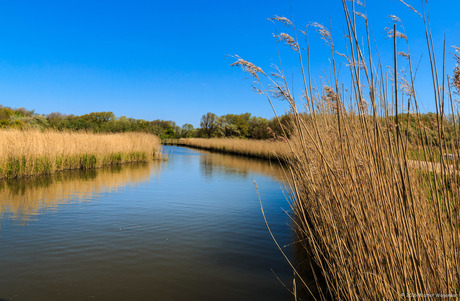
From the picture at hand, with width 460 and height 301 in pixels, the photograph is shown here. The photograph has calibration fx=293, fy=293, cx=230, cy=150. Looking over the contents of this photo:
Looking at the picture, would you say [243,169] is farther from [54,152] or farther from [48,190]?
[48,190]

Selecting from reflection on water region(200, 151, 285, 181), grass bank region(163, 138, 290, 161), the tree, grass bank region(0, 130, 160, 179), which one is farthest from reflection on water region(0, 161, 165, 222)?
the tree

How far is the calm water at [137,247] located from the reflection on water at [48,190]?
3 cm

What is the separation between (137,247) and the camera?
4043mm

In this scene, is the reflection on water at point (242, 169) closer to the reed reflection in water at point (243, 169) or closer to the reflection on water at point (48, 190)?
the reed reflection in water at point (243, 169)

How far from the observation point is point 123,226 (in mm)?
4914

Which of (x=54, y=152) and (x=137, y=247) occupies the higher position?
(x=54, y=152)

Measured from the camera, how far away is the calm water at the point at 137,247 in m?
3.01

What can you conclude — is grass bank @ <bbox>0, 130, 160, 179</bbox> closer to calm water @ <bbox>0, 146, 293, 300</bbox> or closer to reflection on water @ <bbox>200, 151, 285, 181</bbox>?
calm water @ <bbox>0, 146, 293, 300</bbox>

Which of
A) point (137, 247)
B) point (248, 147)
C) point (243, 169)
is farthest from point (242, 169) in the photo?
point (137, 247)

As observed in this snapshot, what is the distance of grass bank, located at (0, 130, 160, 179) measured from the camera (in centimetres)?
962

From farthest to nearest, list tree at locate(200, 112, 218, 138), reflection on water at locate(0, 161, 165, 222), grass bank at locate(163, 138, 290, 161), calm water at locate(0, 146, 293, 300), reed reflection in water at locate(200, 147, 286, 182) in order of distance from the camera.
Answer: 1. tree at locate(200, 112, 218, 138)
2. grass bank at locate(163, 138, 290, 161)
3. reed reflection in water at locate(200, 147, 286, 182)
4. reflection on water at locate(0, 161, 165, 222)
5. calm water at locate(0, 146, 293, 300)

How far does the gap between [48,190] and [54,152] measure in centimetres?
412

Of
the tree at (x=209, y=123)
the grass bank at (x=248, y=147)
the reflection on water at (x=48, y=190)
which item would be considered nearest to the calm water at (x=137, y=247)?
the reflection on water at (x=48, y=190)

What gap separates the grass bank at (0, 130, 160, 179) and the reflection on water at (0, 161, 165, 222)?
59 centimetres
